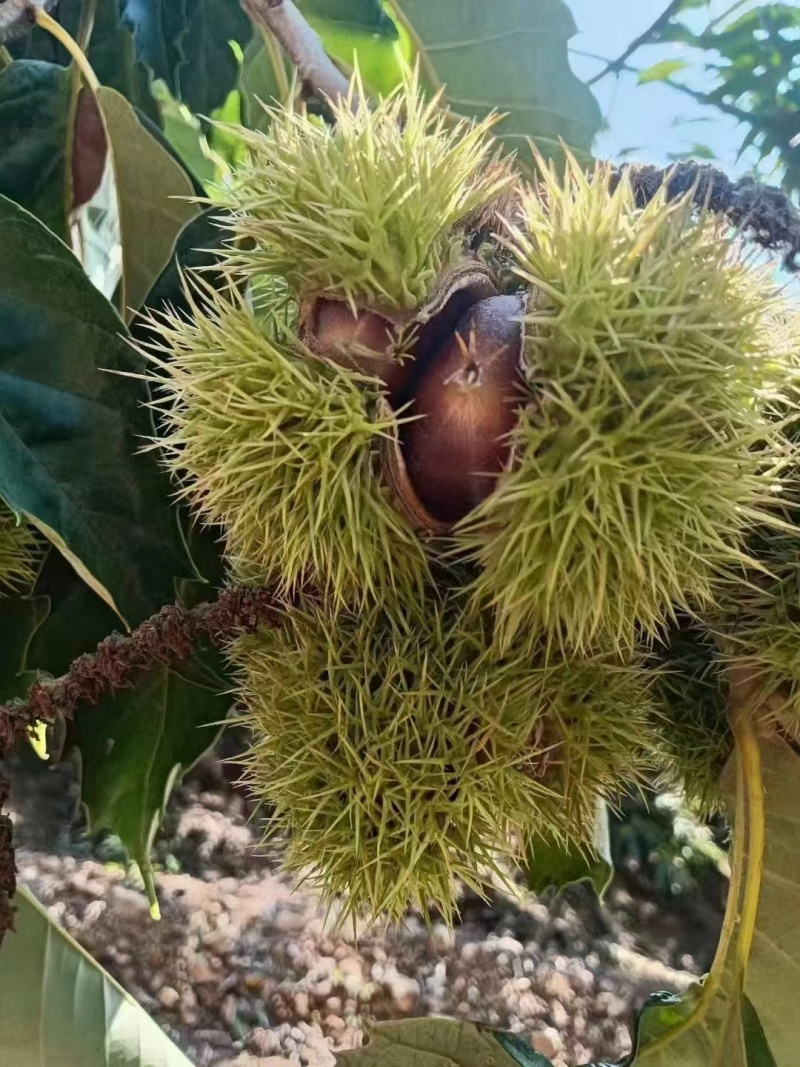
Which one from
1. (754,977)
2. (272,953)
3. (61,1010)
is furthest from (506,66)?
(272,953)

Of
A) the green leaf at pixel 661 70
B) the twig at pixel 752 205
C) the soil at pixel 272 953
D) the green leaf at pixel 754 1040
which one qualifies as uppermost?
the green leaf at pixel 661 70

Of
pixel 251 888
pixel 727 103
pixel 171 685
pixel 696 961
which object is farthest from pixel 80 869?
pixel 727 103

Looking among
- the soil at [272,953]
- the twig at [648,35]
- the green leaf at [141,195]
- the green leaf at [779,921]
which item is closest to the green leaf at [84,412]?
the green leaf at [141,195]

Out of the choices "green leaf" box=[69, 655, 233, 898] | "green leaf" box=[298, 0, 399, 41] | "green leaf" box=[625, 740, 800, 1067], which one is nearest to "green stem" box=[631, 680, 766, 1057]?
"green leaf" box=[625, 740, 800, 1067]

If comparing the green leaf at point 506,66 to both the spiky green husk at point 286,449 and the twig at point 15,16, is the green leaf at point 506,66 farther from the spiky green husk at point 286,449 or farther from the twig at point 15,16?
the spiky green husk at point 286,449

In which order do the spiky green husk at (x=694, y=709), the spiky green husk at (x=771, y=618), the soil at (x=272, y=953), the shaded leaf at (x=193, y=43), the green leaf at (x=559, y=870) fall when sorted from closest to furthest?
the spiky green husk at (x=771, y=618), the spiky green husk at (x=694, y=709), the green leaf at (x=559, y=870), the shaded leaf at (x=193, y=43), the soil at (x=272, y=953)

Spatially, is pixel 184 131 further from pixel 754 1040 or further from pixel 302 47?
pixel 754 1040

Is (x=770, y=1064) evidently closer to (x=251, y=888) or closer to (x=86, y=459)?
(x=86, y=459)
